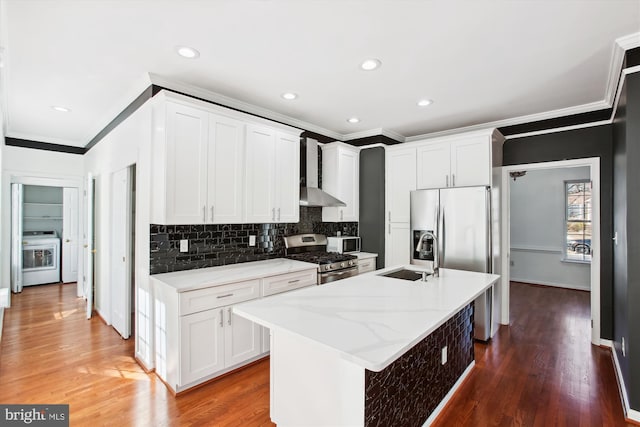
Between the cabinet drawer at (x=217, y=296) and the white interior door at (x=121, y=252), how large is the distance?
56.7 inches

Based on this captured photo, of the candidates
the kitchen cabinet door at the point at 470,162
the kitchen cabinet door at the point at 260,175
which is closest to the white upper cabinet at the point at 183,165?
the kitchen cabinet door at the point at 260,175

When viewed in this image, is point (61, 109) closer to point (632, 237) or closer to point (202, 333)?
point (202, 333)

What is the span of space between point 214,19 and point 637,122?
2.97 meters

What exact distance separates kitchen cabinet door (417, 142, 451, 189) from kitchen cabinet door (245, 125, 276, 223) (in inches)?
78.5

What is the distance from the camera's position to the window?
599 centimetres

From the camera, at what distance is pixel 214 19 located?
198 cm

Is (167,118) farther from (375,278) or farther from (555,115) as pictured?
(555,115)

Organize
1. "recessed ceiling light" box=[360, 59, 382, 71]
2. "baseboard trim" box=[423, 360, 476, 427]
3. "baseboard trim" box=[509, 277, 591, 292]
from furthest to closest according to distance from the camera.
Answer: "baseboard trim" box=[509, 277, 591, 292] → "recessed ceiling light" box=[360, 59, 382, 71] → "baseboard trim" box=[423, 360, 476, 427]

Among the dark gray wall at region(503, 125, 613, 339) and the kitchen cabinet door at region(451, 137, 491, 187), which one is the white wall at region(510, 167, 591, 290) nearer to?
the dark gray wall at region(503, 125, 613, 339)

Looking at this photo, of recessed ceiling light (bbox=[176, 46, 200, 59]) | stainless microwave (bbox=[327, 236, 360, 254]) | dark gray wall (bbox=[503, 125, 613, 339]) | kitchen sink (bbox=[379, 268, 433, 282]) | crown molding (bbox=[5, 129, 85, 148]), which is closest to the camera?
recessed ceiling light (bbox=[176, 46, 200, 59])

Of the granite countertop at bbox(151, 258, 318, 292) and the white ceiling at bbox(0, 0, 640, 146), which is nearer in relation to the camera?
the white ceiling at bbox(0, 0, 640, 146)

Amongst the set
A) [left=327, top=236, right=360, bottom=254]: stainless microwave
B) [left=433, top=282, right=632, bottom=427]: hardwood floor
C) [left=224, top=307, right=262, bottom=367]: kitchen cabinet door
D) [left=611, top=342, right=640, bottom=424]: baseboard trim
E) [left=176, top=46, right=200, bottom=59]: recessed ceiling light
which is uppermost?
[left=176, top=46, right=200, bottom=59]: recessed ceiling light

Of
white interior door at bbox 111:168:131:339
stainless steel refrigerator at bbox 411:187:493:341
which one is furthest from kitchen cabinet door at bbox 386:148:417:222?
white interior door at bbox 111:168:131:339

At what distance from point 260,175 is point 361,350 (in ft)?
7.96
